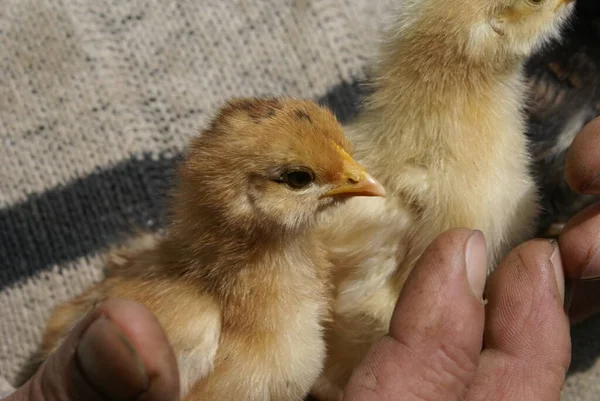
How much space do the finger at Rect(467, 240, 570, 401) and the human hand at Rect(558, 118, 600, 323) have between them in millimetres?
29

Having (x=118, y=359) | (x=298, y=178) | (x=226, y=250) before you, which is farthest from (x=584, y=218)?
(x=118, y=359)

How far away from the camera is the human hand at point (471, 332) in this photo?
82 cm

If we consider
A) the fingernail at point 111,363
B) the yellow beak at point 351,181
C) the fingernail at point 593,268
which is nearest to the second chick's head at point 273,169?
the yellow beak at point 351,181

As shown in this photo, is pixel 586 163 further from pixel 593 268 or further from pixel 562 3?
pixel 562 3

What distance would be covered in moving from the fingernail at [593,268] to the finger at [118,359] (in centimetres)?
68

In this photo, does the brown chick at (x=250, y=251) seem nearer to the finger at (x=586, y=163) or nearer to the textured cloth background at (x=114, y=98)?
the finger at (x=586, y=163)

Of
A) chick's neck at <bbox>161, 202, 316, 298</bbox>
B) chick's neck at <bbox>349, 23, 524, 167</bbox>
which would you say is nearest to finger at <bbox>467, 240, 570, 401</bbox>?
chick's neck at <bbox>349, 23, 524, 167</bbox>

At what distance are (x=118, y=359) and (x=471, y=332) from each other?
0.48m

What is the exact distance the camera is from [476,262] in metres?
0.88

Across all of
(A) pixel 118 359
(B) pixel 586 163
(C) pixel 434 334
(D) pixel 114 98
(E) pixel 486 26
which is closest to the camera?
(A) pixel 118 359

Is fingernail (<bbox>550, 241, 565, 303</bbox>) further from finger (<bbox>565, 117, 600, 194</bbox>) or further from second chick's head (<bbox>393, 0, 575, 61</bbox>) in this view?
second chick's head (<bbox>393, 0, 575, 61</bbox>)

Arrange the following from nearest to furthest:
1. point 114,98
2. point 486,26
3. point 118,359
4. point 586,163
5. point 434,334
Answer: point 118,359 → point 434,334 → point 586,163 → point 486,26 → point 114,98

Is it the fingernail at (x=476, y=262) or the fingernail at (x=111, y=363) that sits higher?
the fingernail at (x=111, y=363)

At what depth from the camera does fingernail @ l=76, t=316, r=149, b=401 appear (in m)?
0.72
